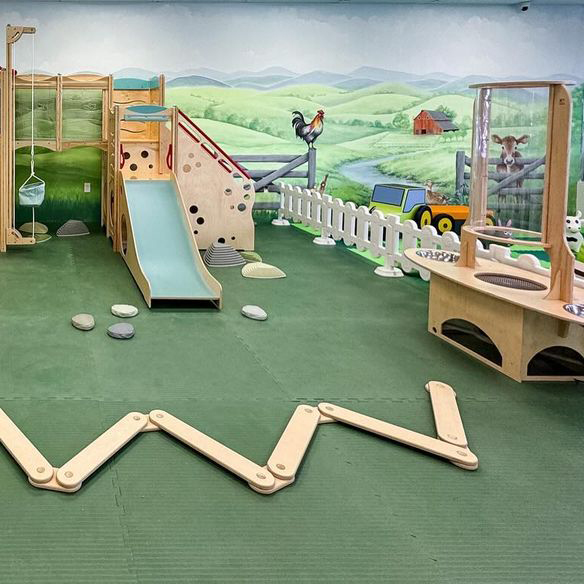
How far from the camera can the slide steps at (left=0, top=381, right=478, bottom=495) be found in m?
2.92

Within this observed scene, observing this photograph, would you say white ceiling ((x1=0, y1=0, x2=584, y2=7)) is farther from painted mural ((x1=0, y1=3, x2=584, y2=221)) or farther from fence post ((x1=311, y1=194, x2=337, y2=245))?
fence post ((x1=311, y1=194, x2=337, y2=245))

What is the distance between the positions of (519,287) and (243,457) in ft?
8.36

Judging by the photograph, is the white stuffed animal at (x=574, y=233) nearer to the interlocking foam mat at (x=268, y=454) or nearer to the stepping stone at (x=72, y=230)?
the interlocking foam mat at (x=268, y=454)

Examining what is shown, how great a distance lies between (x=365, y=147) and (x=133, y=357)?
26.9 ft

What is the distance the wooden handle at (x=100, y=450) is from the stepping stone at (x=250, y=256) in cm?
470

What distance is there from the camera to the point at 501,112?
190 inches

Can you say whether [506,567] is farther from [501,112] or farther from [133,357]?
[501,112]

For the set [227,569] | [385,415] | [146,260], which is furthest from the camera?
[146,260]

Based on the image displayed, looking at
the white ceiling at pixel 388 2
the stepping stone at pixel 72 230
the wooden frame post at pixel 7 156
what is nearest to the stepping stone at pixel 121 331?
the wooden frame post at pixel 7 156

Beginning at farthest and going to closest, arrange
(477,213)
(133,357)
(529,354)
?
(477,213) → (133,357) → (529,354)

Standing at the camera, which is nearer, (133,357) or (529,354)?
(529,354)

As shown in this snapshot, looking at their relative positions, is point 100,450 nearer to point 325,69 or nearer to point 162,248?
point 162,248

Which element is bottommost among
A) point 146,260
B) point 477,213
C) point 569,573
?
point 569,573

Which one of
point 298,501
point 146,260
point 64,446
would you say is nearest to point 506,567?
point 298,501
